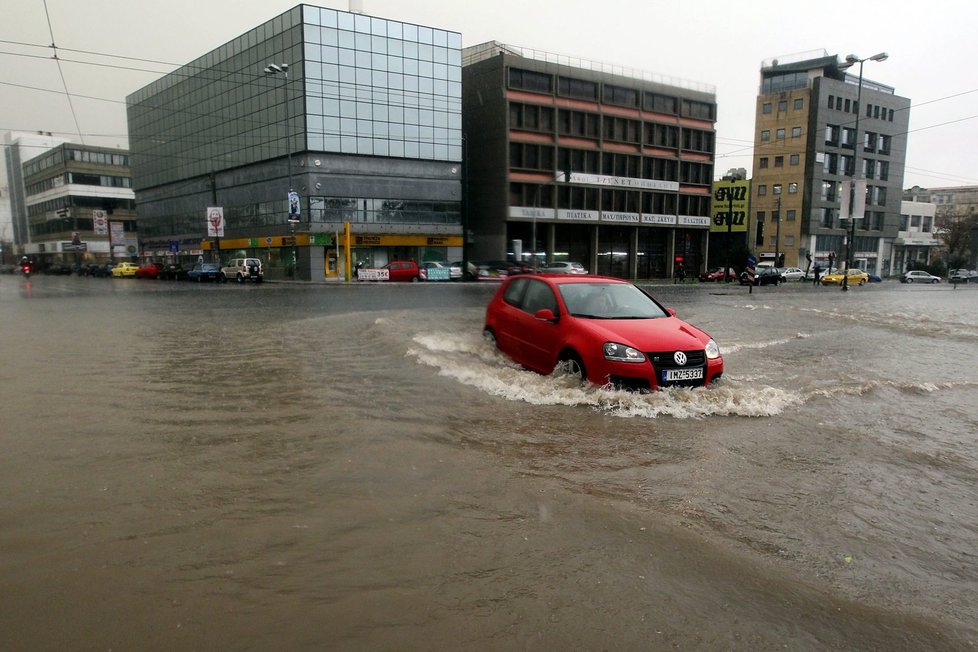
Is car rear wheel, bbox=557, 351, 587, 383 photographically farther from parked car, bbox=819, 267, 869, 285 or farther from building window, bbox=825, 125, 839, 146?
building window, bbox=825, 125, 839, 146

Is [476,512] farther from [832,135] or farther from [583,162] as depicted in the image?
[832,135]

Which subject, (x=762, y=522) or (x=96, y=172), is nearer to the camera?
(x=762, y=522)

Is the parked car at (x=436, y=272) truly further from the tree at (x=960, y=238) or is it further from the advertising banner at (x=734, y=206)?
the tree at (x=960, y=238)

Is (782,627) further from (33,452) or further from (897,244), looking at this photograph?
(897,244)

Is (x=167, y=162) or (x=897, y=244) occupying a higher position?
(x=167, y=162)

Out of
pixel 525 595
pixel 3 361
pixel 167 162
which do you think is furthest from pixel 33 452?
pixel 167 162

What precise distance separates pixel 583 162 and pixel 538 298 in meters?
50.2

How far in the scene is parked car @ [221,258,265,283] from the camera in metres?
42.7

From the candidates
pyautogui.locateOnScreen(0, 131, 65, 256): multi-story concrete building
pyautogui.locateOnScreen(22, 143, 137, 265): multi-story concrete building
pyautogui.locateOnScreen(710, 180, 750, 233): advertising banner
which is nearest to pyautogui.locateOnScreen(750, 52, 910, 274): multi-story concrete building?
pyautogui.locateOnScreen(710, 180, 750, 233): advertising banner

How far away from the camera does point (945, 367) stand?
1015 cm

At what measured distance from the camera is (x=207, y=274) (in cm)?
4403

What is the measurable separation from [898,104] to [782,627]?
3760 inches

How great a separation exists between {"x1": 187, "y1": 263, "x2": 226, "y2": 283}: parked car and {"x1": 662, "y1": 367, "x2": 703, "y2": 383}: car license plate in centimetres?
4286

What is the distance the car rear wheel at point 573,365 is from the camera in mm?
7195
